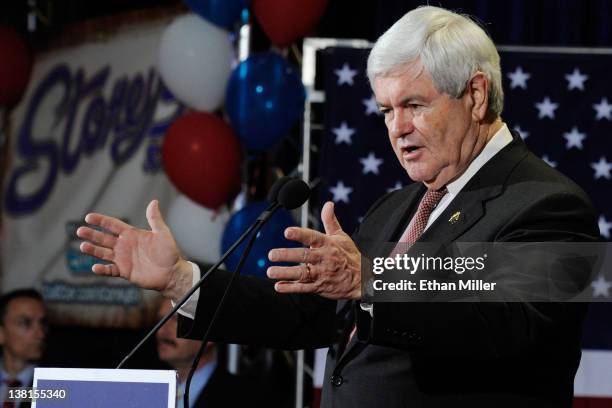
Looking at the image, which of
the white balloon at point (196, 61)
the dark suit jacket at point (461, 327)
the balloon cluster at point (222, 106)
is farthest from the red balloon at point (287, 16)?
the dark suit jacket at point (461, 327)

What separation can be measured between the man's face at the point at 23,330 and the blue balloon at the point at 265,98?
1.24m

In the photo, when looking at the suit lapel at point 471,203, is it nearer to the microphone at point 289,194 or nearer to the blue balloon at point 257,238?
the microphone at point 289,194

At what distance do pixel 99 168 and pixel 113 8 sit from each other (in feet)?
2.63

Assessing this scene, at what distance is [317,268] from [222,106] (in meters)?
2.61

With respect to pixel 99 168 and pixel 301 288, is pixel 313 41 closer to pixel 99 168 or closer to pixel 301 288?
pixel 99 168

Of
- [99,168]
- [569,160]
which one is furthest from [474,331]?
[99,168]

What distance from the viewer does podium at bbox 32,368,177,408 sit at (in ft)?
4.47

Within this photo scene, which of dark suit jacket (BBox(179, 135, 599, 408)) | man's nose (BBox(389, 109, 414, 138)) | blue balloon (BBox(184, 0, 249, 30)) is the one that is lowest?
dark suit jacket (BBox(179, 135, 599, 408))

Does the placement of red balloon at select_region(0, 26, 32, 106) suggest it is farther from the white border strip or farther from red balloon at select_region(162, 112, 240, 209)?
the white border strip

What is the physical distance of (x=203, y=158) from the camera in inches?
146

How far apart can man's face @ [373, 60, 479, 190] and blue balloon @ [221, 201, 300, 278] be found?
5.43ft

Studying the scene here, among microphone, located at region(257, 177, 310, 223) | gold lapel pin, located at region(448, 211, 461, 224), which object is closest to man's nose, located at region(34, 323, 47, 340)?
microphone, located at region(257, 177, 310, 223)

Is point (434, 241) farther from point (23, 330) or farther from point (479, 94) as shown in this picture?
point (23, 330)

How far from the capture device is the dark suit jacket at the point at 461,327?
149cm
